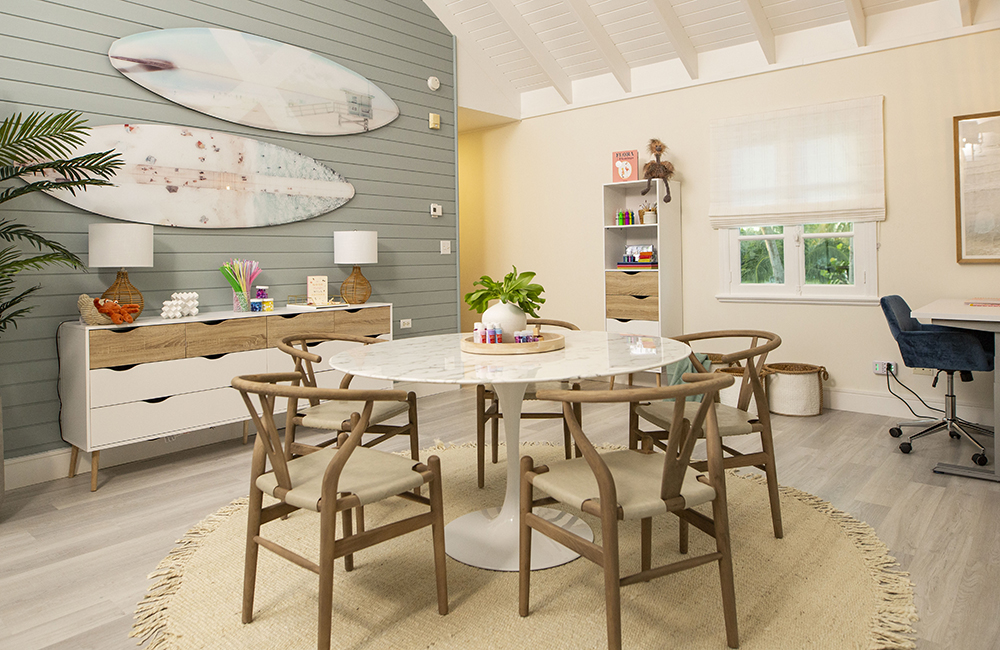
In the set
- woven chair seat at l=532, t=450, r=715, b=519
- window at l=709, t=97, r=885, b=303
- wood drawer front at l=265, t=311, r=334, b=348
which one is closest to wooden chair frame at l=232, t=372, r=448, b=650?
woven chair seat at l=532, t=450, r=715, b=519

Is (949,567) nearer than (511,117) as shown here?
Yes

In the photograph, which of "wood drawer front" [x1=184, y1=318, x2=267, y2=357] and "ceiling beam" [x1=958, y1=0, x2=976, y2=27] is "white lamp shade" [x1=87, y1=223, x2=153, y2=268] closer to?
"wood drawer front" [x1=184, y1=318, x2=267, y2=357]

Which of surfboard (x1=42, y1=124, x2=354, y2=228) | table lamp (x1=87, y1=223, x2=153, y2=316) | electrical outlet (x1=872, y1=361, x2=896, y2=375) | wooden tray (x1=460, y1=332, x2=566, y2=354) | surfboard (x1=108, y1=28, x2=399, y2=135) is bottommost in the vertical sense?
electrical outlet (x1=872, y1=361, x2=896, y2=375)

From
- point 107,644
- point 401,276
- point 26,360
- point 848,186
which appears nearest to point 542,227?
point 401,276

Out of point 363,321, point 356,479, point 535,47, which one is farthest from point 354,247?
point 356,479

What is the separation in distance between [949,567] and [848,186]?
305 centimetres

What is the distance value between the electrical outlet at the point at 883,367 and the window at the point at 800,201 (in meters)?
0.44

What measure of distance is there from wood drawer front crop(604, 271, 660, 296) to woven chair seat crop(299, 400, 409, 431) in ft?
8.99

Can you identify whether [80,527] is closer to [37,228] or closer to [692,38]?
[37,228]

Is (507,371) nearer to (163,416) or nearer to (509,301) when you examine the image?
(509,301)

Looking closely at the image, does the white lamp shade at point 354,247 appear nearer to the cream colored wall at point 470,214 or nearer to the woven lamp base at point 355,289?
the woven lamp base at point 355,289

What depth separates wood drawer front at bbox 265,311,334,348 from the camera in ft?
13.4

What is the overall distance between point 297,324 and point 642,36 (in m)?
3.43

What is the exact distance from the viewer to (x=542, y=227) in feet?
20.8
